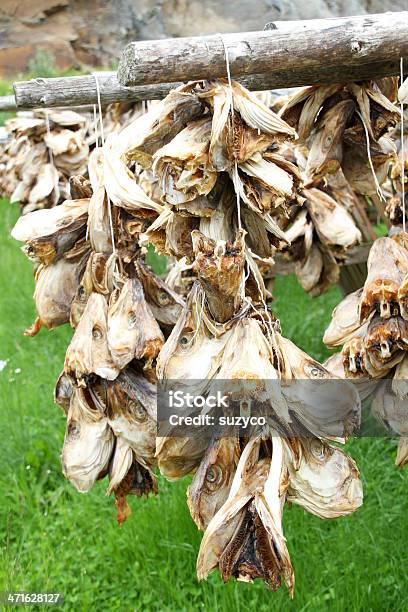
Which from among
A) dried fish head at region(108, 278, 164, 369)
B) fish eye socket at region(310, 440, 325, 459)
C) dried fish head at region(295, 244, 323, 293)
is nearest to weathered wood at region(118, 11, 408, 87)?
dried fish head at region(108, 278, 164, 369)

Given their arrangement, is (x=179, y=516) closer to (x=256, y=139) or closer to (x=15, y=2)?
(x=256, y=139)

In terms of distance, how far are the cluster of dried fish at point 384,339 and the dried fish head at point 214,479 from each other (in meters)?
0.28

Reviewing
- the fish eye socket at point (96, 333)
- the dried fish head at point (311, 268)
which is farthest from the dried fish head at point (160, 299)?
the dried fish head at point (311, 268)

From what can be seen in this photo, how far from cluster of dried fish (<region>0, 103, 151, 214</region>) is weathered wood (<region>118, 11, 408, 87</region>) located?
5.01 feet

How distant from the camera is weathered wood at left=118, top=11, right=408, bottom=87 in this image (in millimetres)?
1067

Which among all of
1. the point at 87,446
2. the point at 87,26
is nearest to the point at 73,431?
the point at 87,446

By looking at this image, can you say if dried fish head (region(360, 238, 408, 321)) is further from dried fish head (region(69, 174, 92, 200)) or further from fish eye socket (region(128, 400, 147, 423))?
dried fish head (region(69, 174, 92, 200))

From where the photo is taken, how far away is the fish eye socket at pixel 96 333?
4.50ft

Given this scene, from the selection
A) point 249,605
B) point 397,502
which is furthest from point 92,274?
point 397,502

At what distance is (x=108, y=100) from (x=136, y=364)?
504 millimetres

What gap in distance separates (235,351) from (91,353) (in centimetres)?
33

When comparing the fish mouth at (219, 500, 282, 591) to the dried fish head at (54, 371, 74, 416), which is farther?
the dried fish head at (54, 371, 74, 416)

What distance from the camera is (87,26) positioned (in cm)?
1170

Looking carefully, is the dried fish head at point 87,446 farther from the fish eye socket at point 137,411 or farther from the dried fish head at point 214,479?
the dried fish head at point 214,479
